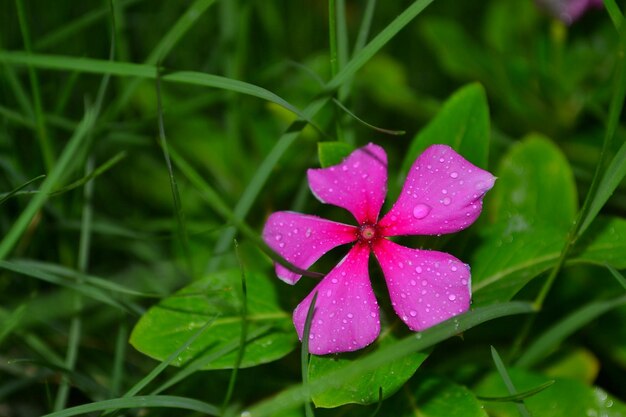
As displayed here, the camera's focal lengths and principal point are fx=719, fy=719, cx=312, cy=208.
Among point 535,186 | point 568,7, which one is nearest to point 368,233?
point 535,186

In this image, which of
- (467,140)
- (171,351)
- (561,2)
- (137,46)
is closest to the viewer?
(171,351)

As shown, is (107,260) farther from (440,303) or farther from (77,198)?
(440,303)

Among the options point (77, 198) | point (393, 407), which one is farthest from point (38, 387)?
point (393, 407)

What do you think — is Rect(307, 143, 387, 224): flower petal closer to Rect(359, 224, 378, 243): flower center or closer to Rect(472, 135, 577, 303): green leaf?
Rect(359, 224, 378, 243): flower center

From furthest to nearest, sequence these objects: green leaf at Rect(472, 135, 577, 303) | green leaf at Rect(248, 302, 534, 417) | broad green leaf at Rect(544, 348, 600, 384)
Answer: broad green leaf at Rect(544, 348, 600, 384), green leaf at Rect(472, 135, 577, 303), green leaf at Rect(248, 302, 534, 417)

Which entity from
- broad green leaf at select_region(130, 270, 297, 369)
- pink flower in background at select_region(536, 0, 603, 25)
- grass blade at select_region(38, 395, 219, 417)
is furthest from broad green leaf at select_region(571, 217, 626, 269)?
pink flower in background at select_region(536, 0, 603, 25)

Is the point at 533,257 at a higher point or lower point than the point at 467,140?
lower

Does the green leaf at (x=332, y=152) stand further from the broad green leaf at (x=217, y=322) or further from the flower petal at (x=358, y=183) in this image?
the broad green leaf at (x=217, y=322)
